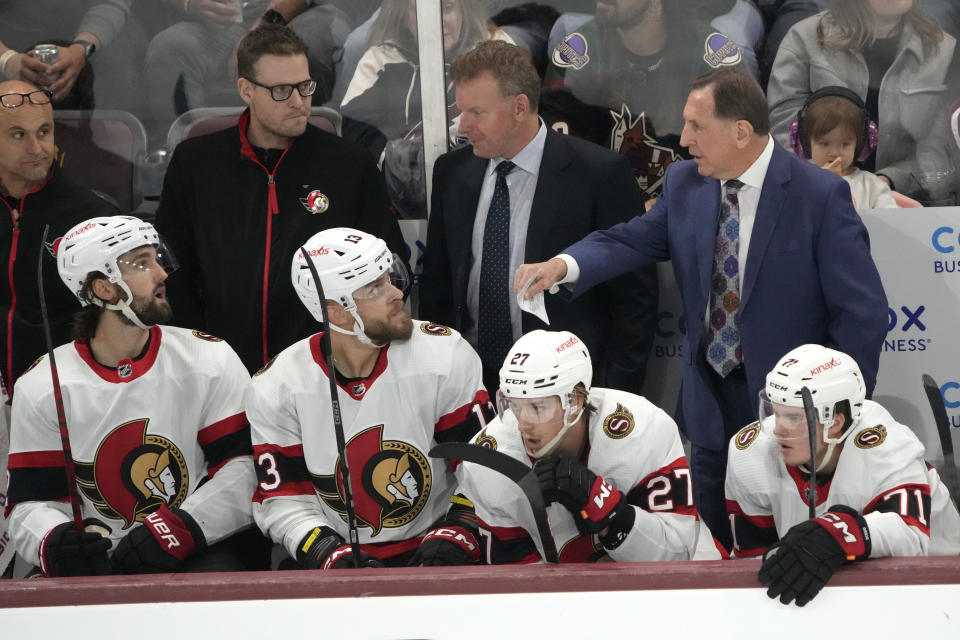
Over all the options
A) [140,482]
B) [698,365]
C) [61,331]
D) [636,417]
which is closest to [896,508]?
[636,417]

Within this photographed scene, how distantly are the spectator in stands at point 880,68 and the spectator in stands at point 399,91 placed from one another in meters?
1.03

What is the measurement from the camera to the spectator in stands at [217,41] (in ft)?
13.5

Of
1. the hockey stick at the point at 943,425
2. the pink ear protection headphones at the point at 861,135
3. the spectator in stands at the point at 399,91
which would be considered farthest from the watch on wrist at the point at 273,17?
the hockey stick at the point at 943,425

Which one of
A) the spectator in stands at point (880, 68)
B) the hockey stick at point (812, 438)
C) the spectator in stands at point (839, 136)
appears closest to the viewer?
the hockey stick at point (812, 438)

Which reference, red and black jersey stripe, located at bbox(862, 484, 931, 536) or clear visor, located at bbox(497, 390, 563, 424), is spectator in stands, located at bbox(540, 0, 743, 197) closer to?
clear visor, located at bbox(497, 390, 563, 424)

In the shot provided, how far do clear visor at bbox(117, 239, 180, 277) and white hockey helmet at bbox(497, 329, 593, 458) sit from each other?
1.11 metres

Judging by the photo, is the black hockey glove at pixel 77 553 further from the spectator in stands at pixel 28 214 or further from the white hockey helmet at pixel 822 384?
the white hockey helmet at pixel 822 384

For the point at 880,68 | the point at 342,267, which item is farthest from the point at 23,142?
the point at 880,68

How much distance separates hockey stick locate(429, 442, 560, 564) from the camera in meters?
2.31

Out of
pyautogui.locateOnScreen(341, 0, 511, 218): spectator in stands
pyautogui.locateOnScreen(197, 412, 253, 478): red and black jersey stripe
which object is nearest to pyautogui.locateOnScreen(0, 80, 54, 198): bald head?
pyautogui.locateOnScreen(341, 0, 511, 218): spectator in stands

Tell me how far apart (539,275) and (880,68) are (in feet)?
5.38

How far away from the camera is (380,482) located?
310 centimetres

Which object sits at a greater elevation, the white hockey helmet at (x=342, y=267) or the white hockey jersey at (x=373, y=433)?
the white hockey helmet at (x=342, y=267)

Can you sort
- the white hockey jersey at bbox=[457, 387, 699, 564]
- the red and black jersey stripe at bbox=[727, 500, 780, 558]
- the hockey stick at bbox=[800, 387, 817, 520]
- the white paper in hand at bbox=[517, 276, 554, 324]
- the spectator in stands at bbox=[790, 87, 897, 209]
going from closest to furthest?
the hockey stick at bbox=[800, 387, 817, 520], the white hockey jersey at bbox=[457, 387, 699, 564], the red and black jersey stripe at bbox=[727, 500, 780, 558], the white paper in hand at bbox=[517, 276, 554, 324], the spectator in stands at bbox=[790, 87, 897, 209]
